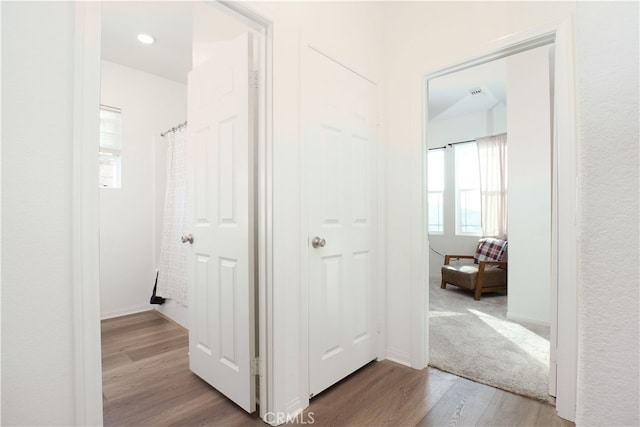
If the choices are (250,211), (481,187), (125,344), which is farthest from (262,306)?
(481,187)

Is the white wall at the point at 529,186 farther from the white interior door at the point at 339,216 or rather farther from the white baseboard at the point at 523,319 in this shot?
the white interior door at the point at 339,216

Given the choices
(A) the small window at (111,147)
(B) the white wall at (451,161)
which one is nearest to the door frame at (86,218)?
(A) the small window at (111,147)

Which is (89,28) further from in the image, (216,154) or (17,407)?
(17,407)

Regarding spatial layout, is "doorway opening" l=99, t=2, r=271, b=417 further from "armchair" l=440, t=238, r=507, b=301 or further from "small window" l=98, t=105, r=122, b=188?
"armchair" l=440, t=238, r=507, b=301

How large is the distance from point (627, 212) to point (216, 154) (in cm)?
175

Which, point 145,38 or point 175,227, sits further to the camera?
point 175,227

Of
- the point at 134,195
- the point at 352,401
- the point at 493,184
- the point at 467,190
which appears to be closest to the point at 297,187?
the point at 352,401

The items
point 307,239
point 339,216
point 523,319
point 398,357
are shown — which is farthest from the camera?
point 523,319

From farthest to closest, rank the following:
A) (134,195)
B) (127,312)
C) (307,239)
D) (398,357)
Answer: (134,195), (127,312), (398,357), (307,239)

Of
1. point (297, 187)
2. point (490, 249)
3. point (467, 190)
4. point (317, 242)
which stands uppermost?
point (467, 190)

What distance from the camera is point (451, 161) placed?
17.4 feet

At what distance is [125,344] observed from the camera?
257 cm

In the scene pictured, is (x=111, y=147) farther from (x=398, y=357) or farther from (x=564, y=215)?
(x=564, y=215)

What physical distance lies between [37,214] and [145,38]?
2693mm
